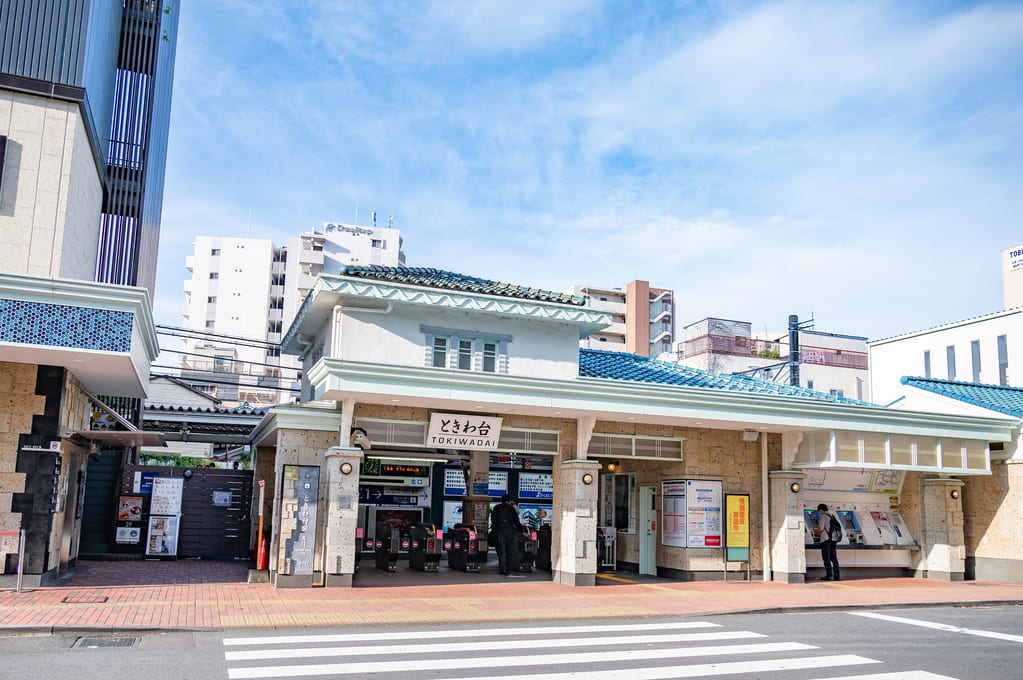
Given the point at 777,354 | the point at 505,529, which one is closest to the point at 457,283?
the point at 505,529

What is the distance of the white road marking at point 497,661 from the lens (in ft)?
28.7

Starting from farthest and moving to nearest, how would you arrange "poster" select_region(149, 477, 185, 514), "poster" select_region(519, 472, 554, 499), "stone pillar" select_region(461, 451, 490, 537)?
1. "poster" select_region(519, 472, 554, 499)
2. "stone pillar" select_region(461, 451, 490, 537)
3. "poster" select_region(149, 477, 185, 514)

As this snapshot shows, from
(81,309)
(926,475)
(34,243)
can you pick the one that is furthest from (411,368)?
(926,475)

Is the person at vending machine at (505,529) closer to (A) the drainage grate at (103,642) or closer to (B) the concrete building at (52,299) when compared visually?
(B) the concrete building at (52,299)

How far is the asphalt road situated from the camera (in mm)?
8906

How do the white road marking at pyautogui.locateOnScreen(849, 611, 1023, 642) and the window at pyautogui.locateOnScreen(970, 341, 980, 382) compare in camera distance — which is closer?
the white road marking at pyautogui.locateOnScreen(849, 611, 1023, 642)

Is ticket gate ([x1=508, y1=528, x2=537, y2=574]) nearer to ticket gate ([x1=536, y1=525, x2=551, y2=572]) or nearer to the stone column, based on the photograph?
ticket gate ([x1=536, y1=525, x2=551, y2=572])

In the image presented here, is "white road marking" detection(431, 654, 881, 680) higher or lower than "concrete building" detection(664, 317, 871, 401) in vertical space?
lower

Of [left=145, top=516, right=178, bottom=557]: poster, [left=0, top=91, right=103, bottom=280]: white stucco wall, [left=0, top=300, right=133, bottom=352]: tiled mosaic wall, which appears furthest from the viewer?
[left=145, top=516, right=178, bottom=557]: poster

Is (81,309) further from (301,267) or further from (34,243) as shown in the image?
(301,267)

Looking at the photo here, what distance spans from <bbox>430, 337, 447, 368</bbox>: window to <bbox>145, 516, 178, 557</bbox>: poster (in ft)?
26.8

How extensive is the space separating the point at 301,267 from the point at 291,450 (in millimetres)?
56932

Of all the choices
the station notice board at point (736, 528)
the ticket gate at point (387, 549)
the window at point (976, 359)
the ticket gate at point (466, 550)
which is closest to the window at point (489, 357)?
the ticket gate at point (466, 550)

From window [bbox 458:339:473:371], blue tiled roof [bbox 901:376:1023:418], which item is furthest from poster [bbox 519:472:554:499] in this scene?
blue tiled roof [bbox 901:376:1023:418]
